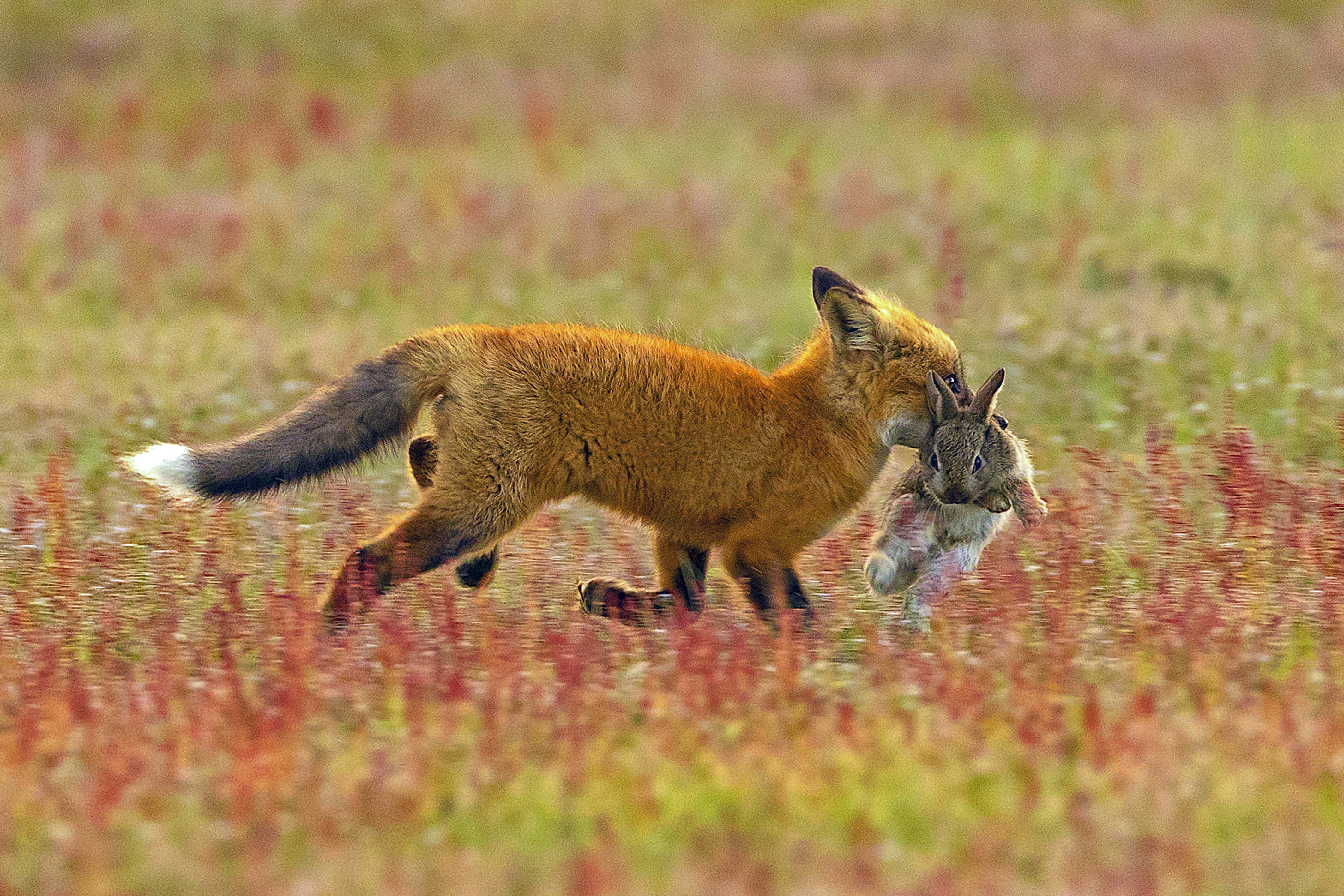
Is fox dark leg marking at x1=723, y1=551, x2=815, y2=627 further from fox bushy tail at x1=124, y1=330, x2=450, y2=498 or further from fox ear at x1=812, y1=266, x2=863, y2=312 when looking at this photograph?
fox bushy tail at x1=124, y1=330, x2=450, y2=498

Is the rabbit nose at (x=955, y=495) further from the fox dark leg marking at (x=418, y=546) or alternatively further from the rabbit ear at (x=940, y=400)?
the fox dark leg marking at (x=418, y=546)

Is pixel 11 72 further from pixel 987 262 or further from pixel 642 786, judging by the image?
pixel 642 786

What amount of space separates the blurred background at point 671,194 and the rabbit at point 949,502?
291cm

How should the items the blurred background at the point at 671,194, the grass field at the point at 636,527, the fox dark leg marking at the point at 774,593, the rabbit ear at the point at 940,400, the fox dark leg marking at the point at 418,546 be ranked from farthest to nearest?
the blurred background at the point at 671,194
the rabbit ear at the point at 940,400
the fox dark leg marking at the point at 774,593
the fox dark leg marking at the point at 418,546
the grass field at the point at 636,527

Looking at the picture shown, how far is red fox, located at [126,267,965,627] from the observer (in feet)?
19.6

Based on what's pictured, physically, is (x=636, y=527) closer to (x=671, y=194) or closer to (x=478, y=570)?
(x=478, y=570)

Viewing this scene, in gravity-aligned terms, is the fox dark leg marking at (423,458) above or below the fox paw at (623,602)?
above

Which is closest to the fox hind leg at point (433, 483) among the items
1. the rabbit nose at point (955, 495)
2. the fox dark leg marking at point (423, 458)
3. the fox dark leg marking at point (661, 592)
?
the fox dark leg marking at point (423, 458)

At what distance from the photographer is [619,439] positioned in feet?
20.2

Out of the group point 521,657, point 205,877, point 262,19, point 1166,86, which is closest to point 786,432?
point 521,657

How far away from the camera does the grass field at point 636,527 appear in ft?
14.1

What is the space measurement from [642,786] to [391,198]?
514 inches

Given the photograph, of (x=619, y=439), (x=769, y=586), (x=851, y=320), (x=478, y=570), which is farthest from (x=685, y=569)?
(x=851, y=320)

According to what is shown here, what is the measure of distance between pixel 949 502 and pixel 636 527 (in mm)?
2430
